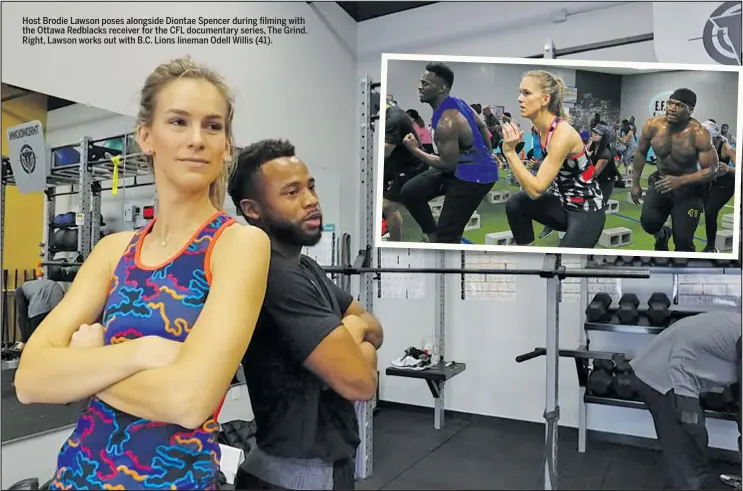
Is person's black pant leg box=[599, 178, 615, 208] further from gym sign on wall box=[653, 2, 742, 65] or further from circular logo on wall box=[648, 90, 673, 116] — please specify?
gym sign on wall box=[653, 2, 742, 65]

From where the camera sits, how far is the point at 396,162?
1777 mm

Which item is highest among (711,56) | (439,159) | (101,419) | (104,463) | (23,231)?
(711,56)

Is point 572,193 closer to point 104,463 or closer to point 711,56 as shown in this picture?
point 711,56

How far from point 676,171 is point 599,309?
3.71 ft

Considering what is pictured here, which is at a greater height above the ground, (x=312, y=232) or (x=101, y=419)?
(x=312, y=232)

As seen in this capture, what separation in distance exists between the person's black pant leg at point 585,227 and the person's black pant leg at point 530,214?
3 cm

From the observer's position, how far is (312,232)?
154 centimetres

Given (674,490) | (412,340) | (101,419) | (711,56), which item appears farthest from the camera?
(412,340)

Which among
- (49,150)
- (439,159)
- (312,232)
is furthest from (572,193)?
(49,150)

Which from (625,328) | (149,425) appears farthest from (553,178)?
(149,425)

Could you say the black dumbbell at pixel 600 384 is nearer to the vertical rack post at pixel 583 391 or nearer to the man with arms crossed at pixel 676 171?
the vertical rack post at pixel 583 391

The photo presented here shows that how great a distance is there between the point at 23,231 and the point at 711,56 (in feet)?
8.36

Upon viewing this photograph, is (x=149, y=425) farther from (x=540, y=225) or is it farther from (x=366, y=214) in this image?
(x=540, y=225)

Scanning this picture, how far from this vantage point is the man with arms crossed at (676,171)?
1.73m
